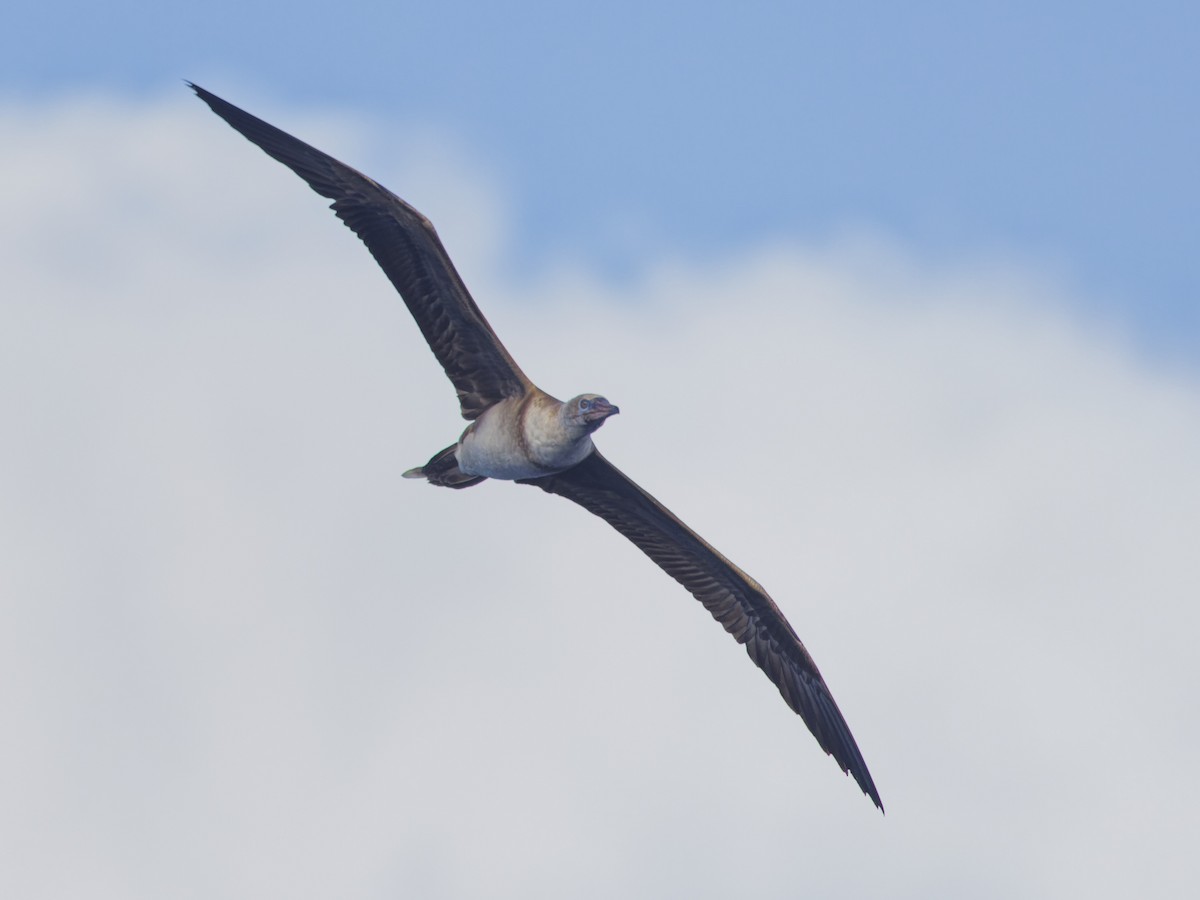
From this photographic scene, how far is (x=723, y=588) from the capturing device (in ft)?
67.5

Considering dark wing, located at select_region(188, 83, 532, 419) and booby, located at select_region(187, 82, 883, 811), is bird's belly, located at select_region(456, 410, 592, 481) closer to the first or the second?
booby, located at select_region(187, 82, 883, 811)

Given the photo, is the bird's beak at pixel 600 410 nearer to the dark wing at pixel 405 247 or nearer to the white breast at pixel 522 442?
the white breast at pixel 522 442

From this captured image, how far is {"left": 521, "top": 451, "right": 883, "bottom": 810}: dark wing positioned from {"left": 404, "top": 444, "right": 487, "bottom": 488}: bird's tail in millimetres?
721

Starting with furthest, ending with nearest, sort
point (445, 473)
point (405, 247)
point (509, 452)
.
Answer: point (445, 473) → point (509, 452) → point (405, 247)

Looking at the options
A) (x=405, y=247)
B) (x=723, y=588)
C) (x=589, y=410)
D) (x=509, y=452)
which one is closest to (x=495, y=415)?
(x=509, y=452)

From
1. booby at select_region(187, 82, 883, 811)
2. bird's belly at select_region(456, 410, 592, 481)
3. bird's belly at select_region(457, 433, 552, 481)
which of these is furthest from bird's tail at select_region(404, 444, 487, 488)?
bird's belly at select_region(456, 410, 592, 481)

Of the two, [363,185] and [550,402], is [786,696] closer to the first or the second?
[550,402]

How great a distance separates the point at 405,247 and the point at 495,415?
6.30 ft

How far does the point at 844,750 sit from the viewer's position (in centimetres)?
2089

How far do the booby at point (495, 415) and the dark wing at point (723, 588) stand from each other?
0.02 metres

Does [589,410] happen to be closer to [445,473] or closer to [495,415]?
[495,415]

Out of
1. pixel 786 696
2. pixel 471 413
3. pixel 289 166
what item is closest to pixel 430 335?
pixel 471 413

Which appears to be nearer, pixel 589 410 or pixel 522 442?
pixel 589 410

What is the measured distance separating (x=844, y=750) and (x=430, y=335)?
683 cm
